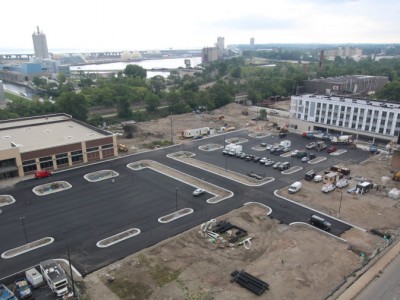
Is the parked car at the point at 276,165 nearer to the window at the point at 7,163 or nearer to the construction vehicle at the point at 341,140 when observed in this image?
the construction vehicle at the point at 341,140

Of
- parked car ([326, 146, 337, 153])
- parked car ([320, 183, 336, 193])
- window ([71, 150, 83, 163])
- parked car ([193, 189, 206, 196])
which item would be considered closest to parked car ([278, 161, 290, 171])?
parked car ([320, 183, 336, 193])

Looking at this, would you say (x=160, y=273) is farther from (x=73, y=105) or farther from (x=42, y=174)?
(x=73, y=105)

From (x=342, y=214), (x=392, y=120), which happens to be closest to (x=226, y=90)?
(x=392, y=120)

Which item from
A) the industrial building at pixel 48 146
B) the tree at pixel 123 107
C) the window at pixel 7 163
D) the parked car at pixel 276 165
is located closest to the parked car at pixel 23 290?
the industrial building at pixel 48 146

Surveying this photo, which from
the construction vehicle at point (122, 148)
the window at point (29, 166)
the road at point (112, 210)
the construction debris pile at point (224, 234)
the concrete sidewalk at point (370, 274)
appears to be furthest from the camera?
the construction vehicle at point (122, 148)

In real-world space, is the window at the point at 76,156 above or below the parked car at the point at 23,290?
above

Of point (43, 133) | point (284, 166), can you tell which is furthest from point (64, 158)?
point (284, 166)

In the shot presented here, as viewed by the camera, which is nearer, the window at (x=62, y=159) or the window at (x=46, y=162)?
the window at (x=46, y=162)

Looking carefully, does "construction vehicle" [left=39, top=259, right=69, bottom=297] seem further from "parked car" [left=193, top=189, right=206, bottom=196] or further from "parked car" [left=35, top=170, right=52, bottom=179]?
"parked car" [left=35, top=170, right=52, bottom=179]

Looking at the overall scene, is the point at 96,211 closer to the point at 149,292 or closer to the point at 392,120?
the point at 149,292
